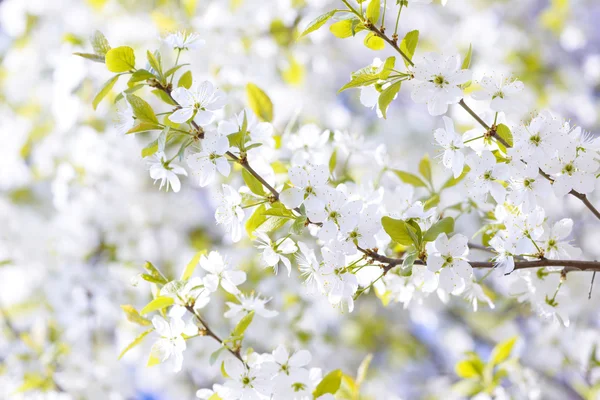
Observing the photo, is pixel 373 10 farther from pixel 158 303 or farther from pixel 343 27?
pixel 158 303

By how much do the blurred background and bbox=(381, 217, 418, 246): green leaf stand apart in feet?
1.94

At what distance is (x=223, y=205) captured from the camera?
791 millimetres

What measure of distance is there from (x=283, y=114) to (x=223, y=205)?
2.14 m

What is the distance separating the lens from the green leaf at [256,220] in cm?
79

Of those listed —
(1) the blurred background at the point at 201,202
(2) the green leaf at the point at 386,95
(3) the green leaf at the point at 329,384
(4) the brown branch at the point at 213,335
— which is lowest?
(1) the blurred background at the point at 201,202

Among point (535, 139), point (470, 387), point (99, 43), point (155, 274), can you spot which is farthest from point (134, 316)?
point (470, 387)

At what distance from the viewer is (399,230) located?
73 cm

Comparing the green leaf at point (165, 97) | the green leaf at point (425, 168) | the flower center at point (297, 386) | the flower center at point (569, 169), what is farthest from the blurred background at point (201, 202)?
the green leaf at point (165, 97)

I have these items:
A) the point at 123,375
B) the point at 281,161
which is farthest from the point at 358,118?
Result: the point at 281,161

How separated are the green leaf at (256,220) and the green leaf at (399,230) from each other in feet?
0.54

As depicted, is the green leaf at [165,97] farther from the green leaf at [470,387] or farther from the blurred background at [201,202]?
the green leaf at [470,387]

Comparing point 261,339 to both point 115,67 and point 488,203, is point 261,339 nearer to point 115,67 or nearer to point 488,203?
point 488,203

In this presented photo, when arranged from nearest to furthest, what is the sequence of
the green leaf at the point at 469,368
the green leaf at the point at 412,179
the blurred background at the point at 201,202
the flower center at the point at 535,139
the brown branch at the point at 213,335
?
the flower center at the point at 535,139 < the brown branch at the point at 213,335 < the green leaf at the point at 412,179 < the green leaf at the point at 469,368 < the blurred background at the point at 201,202

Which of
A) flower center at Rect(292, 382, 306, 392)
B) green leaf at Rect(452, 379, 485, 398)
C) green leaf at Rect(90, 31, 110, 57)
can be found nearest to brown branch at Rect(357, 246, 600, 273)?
flower center at Rect(292, 382, 306, 392)
